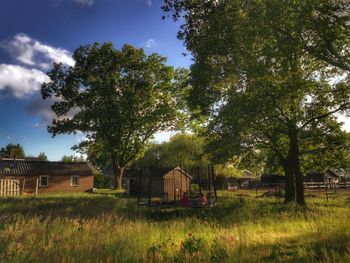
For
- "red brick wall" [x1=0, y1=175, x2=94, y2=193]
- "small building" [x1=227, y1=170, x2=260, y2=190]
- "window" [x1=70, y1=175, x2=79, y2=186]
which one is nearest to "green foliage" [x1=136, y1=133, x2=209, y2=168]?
"red brick wall" [x1=0, y1=175, x2=94, y2=193]

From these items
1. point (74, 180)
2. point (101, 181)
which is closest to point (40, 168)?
point (74, 180)

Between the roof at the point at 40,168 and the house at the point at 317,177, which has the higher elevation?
the roof at the point at 40,168

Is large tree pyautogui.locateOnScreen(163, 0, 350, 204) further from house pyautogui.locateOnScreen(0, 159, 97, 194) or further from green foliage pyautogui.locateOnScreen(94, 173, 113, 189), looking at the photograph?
green foliage pyautogui.locateOnScreen(94, 173, 113, 189)

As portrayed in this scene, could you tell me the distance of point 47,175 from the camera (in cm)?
5494

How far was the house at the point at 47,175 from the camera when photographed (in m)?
52.7

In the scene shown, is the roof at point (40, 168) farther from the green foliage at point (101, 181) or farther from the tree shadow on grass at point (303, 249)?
the tree shadow on grass at point (303, 249)

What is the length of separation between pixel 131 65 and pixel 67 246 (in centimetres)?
4365

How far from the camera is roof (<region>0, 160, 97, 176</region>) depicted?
173 ft

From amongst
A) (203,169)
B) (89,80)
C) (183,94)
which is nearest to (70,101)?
(89,80)

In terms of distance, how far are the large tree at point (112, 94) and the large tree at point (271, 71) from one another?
66.6 ft

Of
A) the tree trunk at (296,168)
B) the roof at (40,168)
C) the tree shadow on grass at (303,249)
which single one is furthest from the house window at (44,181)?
the tree shadow on grass at (303,249)

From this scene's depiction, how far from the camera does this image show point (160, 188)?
4931 centimetres

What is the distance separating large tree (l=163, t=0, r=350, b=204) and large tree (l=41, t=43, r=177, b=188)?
2030 centimetres

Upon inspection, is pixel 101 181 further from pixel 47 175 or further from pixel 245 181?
pixel 245 181
